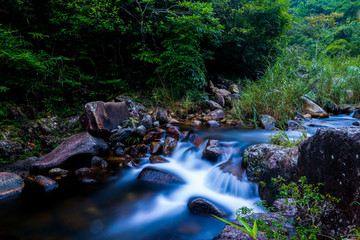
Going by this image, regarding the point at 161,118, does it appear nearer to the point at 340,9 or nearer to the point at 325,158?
the point at 325,158

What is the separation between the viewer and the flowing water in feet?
8.14

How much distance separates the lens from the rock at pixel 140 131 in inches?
200

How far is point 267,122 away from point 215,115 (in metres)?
1.87

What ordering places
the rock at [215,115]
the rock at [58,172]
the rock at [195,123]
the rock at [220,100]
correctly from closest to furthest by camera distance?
the rock at [58,172] < the rock at [195,123] < the rock at [215,115] < the rock at [220,100]

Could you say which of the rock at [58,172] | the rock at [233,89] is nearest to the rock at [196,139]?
the rock at [58,172]

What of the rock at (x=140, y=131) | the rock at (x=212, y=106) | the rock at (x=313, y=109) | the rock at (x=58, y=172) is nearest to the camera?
the rock at (x=58, y=172)

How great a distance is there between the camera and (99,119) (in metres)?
4.76

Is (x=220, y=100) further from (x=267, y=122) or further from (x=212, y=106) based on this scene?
(x=267, y=122)

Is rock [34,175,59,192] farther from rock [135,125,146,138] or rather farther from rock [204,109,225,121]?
rock [204,109,225,121]

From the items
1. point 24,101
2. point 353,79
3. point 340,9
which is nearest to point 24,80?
point 24,101

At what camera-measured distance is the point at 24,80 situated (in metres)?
4.50

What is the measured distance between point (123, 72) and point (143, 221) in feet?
20.8

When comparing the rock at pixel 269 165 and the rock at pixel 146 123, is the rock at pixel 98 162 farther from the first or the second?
the rock at pixel 269 165

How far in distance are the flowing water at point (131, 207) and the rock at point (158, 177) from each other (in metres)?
0.13
